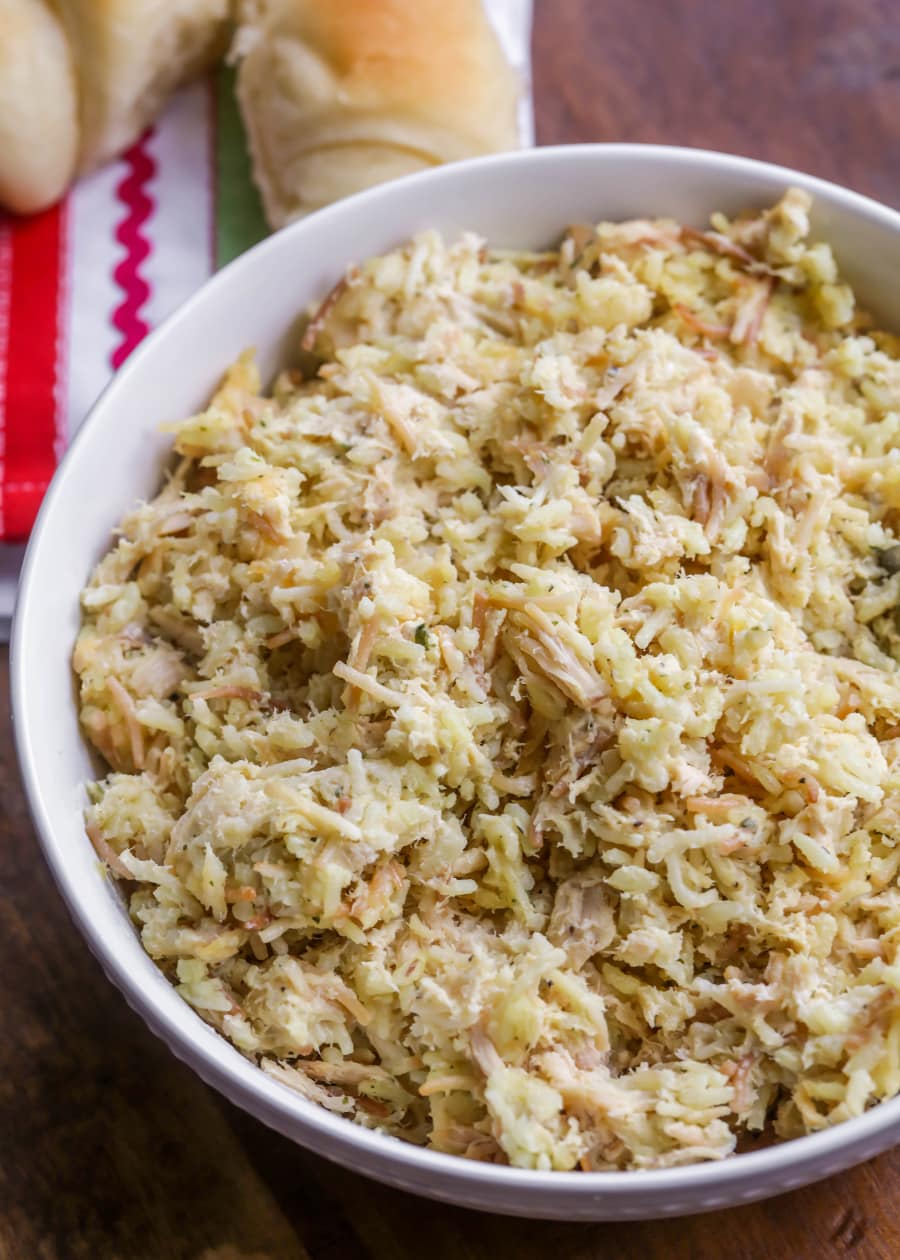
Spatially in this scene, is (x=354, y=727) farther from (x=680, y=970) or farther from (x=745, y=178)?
(x=745, y=178)

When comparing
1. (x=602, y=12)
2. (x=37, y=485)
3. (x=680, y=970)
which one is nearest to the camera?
(x=680, y=970)

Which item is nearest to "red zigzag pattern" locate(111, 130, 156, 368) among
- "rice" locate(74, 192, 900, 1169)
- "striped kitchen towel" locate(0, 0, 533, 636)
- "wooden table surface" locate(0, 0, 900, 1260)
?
"striped kitchen towel" locate(0, 0, 533, 636)

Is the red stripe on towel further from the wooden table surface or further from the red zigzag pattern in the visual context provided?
the wooden table surface

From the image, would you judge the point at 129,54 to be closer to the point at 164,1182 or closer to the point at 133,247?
the point at 133,247

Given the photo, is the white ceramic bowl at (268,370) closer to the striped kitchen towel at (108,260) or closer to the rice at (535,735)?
the rice at (535,735)

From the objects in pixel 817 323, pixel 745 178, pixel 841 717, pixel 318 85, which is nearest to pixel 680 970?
pixel 841 717

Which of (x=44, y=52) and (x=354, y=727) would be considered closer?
(x=354, y=727)

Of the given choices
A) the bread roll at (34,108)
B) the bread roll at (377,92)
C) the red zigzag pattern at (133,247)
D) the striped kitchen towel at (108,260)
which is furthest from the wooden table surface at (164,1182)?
the bread roll at (377,92)

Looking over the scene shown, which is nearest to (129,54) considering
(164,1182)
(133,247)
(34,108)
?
(34,108)
